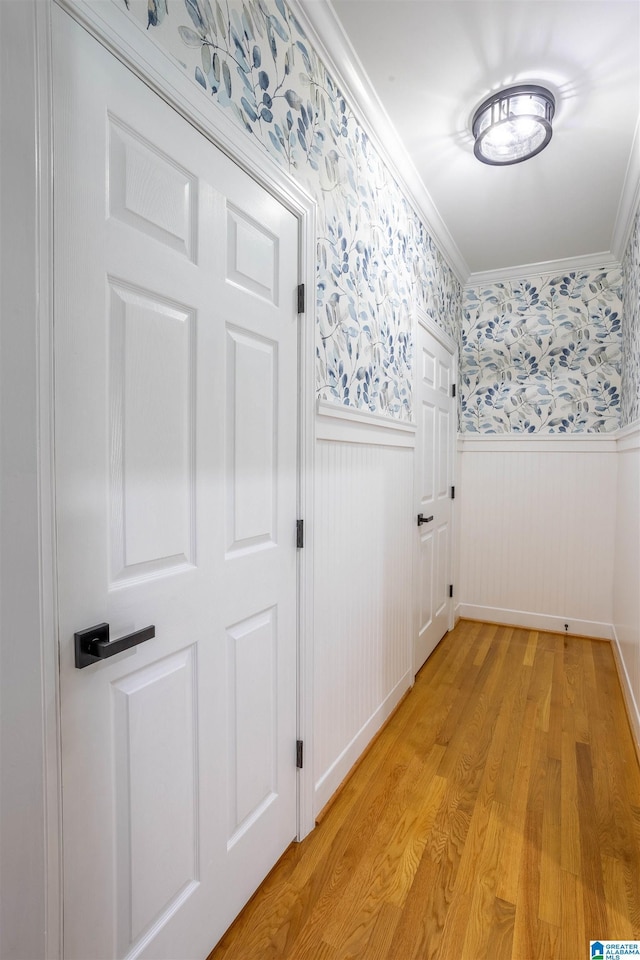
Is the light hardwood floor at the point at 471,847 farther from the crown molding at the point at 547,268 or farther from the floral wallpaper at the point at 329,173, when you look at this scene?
the crown molding at the point at 547,268

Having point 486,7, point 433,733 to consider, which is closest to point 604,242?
point 486,7

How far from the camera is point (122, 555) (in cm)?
94

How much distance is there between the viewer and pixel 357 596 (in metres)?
1.95

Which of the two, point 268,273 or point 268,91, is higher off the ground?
point 268,91

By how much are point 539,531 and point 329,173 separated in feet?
9.26

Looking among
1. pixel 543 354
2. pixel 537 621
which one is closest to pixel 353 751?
pixel 537 621

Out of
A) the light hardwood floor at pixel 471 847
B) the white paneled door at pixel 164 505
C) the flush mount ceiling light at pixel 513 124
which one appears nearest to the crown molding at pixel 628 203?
the flush mount ceiling light at pixel 513 124

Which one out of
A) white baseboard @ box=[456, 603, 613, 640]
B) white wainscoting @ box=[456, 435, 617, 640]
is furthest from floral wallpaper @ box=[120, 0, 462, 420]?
white baseboard @ box=[456, 603, 613, 640]

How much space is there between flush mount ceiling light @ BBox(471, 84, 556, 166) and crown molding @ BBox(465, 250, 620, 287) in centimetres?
142

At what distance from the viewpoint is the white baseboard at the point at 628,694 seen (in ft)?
6.94

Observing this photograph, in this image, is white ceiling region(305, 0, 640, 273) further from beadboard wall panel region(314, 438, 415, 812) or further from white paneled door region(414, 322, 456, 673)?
beadboard wall panel region(314, 438, 415, 812)

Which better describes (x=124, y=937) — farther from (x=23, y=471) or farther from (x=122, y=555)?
(x=23, y=471)

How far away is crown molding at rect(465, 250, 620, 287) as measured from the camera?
3.27 meters

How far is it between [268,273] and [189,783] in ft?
4.30
